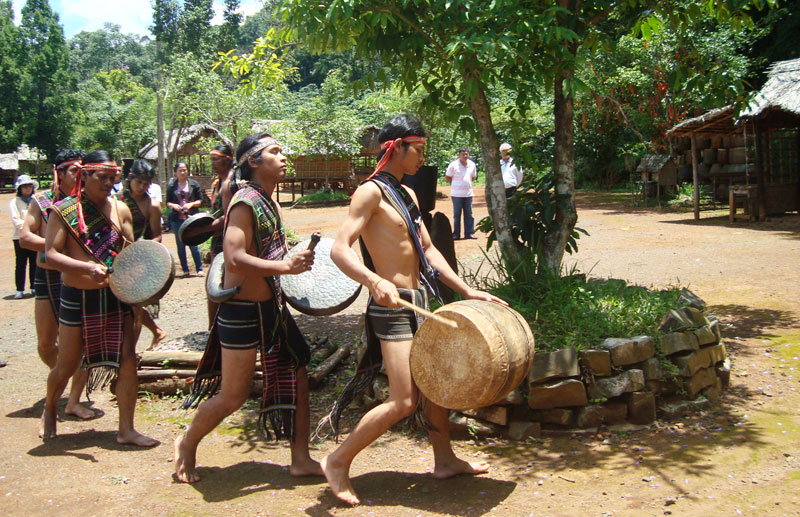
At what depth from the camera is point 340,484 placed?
135 inches

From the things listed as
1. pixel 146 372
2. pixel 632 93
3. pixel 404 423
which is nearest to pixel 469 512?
pixel 404 423

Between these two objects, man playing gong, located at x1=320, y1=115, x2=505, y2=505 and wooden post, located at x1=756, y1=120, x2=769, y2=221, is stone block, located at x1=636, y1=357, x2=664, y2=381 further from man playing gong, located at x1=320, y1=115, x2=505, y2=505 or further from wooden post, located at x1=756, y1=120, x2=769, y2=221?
wooden post, located at x1=756, y1=120, x2=769, y2=221

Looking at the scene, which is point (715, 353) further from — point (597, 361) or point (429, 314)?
point (429, 314)

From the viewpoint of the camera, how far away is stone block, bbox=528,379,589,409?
13.8 feet

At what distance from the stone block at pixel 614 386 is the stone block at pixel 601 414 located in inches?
2.9

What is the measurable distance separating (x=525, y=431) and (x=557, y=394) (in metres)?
0.30

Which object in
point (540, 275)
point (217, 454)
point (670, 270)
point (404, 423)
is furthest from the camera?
point (670, 270)

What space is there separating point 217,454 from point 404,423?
1214 millimetres

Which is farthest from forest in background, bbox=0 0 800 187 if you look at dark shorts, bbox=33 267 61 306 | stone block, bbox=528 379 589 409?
dark shorts, bbox=33 267 61 306

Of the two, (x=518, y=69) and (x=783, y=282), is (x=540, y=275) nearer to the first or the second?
(x=518, y=69)

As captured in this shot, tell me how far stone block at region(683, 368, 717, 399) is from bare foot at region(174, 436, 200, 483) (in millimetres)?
3131

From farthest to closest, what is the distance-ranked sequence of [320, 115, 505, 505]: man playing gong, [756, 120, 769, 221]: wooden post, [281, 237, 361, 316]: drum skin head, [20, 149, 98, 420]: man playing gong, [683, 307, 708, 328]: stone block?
[756, 120, 769, 221]: wooden post < [20, 149, 98, 420]: man playing gong < [683, 307, 708, 328]: stone block < [281, 237, 361, 316]: drum skin head < [320, 115, 505, 505]: man playing gong

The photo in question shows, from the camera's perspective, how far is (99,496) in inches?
146

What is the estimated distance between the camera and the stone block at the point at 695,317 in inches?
186
